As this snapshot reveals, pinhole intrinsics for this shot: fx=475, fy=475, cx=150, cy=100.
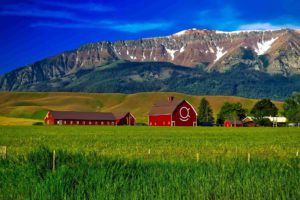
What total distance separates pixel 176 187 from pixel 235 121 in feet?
560

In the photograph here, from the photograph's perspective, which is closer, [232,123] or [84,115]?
[232,123]

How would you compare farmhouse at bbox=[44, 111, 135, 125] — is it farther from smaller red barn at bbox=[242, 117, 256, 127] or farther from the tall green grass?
the tall green grass

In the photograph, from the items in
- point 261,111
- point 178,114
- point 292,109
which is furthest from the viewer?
point 261,111

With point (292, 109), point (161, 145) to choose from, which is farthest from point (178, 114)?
point (161, 145)

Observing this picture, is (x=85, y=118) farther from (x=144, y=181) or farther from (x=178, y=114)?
(x=144, y=181)

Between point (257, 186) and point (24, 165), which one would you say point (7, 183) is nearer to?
point (24, 165)

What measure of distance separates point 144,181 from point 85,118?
554ft

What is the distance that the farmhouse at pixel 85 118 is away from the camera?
17509 cm

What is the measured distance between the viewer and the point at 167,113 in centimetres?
15962

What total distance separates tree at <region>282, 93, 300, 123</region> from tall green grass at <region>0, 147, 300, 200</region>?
547ft

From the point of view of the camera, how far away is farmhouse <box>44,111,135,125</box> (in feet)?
574

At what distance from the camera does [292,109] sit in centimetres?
18375

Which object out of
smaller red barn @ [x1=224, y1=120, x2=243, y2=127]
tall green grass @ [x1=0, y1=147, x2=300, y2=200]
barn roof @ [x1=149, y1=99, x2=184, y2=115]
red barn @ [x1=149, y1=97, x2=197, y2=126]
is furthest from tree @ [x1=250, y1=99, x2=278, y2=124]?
tall green grass @ [x1=0, y1=147, x2=300, y2=200]

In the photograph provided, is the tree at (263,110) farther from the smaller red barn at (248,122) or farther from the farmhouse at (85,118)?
the farmhouse at (85,118)
